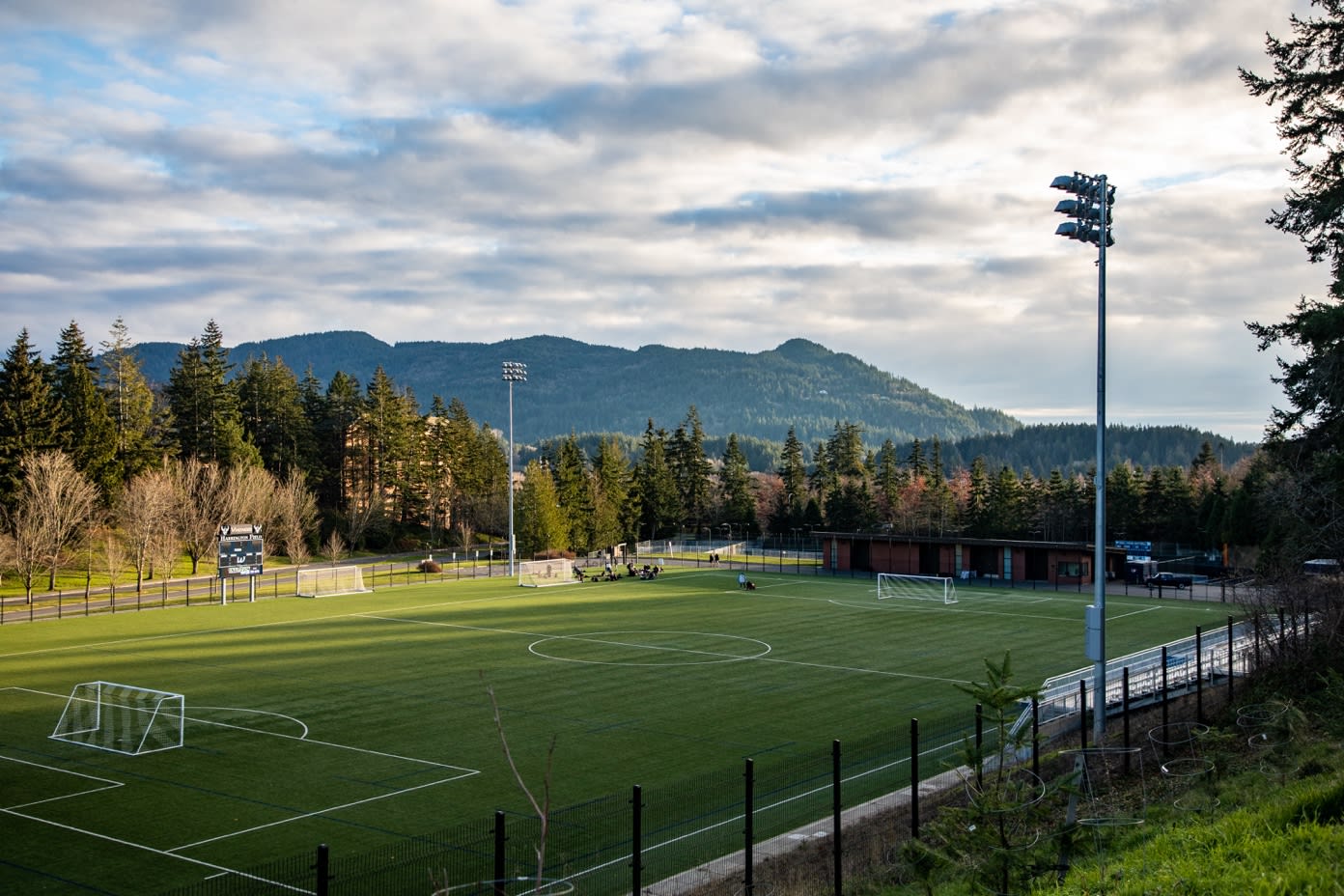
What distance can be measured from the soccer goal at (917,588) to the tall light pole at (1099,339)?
3817cm

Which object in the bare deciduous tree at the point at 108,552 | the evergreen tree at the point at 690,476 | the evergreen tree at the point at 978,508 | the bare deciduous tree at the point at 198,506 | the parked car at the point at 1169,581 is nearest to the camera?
the parked car at the point at 1169,581

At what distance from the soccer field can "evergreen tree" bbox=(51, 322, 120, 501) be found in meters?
32.1

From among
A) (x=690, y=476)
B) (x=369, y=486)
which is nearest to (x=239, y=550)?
(x=369, y=486)

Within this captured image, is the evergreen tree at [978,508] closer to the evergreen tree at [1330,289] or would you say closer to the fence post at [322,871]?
the evergreen tree at [1330,289]

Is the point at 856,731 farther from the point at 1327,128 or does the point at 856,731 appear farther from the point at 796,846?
the point at 1327,128

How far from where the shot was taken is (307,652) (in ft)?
132

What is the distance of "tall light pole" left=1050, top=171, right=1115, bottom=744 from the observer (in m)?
20.7

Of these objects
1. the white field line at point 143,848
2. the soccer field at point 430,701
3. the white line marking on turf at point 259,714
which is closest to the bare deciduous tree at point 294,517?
the soccer field at point 430,701

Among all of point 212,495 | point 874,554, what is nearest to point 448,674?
point 874,554

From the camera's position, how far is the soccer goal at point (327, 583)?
6338 cm

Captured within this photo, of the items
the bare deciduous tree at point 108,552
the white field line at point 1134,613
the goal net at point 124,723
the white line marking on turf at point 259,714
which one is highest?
the bare deciduous tree at point 108,552

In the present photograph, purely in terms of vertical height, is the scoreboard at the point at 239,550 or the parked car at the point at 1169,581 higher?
the scoreboard at the point at 239,550

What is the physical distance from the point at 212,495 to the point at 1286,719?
77.8m

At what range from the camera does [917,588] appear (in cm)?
6500
